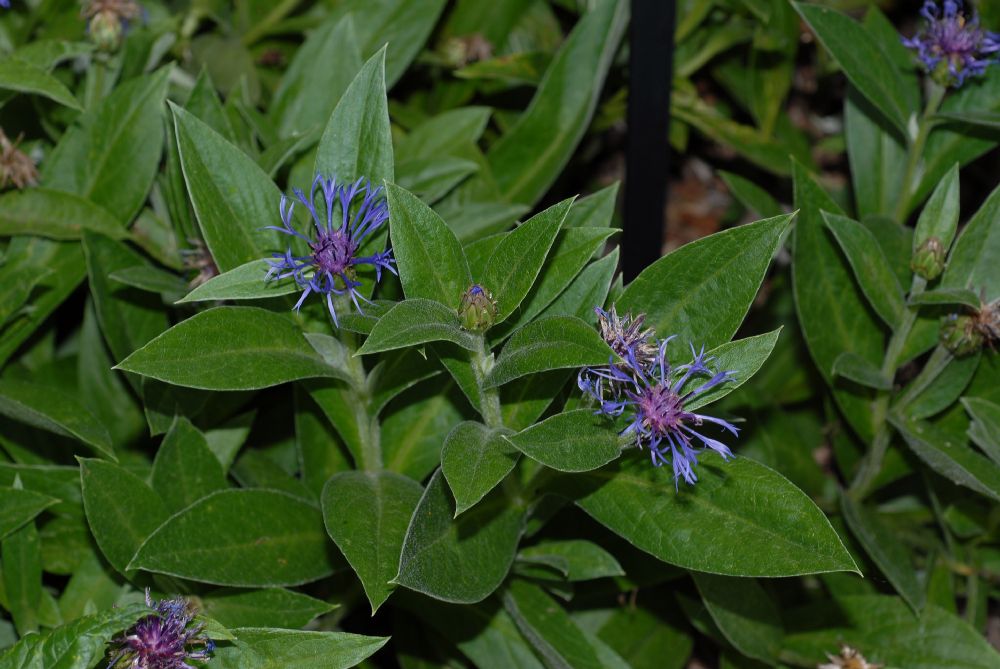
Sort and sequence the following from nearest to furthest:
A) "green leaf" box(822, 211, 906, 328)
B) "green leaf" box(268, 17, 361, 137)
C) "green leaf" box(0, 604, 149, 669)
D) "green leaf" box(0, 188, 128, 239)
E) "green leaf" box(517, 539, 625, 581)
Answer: "green leaf" box(0, 604, 149, 669) → "green leaf" box(517, 539, 625, 581) → "green leaf" box(822, 211, 906, 328) → "green leaf" box(0, 188, 128, 239) → "green leaf" box(268, 17, 361, 137)

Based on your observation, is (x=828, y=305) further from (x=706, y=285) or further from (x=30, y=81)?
(x=30, y=81)

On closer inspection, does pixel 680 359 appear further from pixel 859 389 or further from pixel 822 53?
pixel 822 53

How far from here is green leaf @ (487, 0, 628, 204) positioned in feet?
9.46

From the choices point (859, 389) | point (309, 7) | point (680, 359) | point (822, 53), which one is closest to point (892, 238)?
point (859, 389)

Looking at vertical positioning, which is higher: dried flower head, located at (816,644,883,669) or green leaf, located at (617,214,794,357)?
green leaf, located at (617,214,794,357)

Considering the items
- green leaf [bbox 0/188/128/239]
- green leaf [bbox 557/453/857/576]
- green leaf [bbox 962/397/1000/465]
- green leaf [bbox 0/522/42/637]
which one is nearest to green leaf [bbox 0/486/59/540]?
green leaf [bbox 0/522/42/637]

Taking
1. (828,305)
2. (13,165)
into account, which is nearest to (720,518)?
(828,305)

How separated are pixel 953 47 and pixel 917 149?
0.26m

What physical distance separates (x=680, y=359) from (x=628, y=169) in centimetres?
90

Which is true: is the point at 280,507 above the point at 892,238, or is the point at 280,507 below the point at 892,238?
below

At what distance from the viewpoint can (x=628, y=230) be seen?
2.78 metres

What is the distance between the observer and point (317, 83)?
2770mm

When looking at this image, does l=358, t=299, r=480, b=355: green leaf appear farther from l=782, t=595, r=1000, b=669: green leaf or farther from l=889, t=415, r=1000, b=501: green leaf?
l=782, t=595, r=1000, b=669: green leaf

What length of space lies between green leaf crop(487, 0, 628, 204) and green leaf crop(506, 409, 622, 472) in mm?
1150
